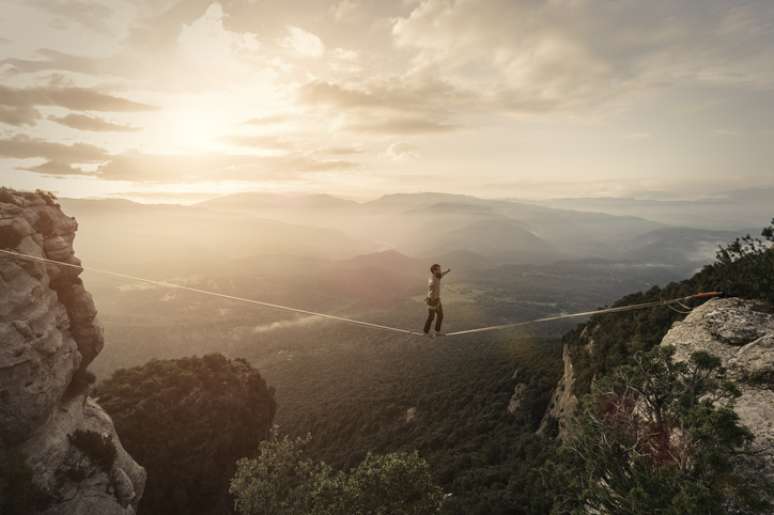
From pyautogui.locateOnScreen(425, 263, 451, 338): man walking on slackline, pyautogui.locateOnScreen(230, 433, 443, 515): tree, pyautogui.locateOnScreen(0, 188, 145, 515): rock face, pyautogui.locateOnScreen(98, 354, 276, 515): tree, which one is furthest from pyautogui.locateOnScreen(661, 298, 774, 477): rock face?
pyautogui.locateOnScreen(98, 354, 276, 515): tree

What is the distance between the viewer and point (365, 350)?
165250mm

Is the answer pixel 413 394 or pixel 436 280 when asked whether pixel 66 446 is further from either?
pixel 413 394

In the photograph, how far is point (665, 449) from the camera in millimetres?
13906

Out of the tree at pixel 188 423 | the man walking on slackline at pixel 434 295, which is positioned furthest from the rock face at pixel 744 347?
the tree at pixel 188 423

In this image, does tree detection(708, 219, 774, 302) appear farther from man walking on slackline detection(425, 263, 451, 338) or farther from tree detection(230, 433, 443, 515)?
tree detection(230, 433, 443, 515)

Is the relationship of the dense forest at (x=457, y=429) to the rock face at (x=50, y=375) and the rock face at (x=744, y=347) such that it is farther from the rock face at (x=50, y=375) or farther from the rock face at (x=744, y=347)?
the rock face at (x=50, y=375)

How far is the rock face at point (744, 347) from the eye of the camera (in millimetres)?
13317

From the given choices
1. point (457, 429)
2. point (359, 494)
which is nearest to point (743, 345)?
point (359, 494)

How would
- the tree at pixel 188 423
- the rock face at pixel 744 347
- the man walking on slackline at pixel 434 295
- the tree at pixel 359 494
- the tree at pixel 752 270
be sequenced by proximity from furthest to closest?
1. the tree at pixel 188 423
2. the tree at pixel 359 494
3. the tree at pixel 752 270
4. the man walking on slackline at pixel 434 295
5. the rock face at pixel 744 347

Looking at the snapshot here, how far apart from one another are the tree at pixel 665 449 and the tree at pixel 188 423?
43.0m

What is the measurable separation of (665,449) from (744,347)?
694 cm

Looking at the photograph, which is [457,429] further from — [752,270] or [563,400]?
[752,270]

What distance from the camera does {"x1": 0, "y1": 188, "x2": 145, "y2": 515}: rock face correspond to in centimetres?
2394

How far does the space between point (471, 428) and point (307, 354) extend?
122m
